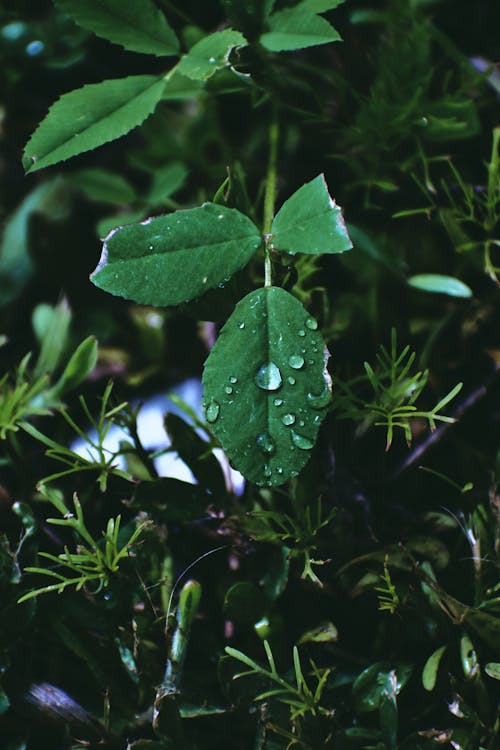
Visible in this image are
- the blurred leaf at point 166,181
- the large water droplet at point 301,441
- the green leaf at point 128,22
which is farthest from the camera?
the blurred leaf at point 166,181

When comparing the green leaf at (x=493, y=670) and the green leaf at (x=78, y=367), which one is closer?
the green leaf at (x=493, y=670)

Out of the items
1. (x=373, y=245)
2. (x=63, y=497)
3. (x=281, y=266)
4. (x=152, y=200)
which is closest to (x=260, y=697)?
(x=63, y=497)

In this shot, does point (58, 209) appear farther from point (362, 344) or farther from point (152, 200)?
point (362, 344)

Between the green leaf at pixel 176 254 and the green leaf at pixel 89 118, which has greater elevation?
the green leaf at pixel 89 118

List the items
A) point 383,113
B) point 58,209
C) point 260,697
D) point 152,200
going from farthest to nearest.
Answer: point 58,209 → point 152,200 → point 383,113 → point 260,697

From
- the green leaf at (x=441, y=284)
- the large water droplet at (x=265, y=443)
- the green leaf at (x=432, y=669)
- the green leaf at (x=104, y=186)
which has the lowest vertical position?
the green leaf at (x=432, y=669)

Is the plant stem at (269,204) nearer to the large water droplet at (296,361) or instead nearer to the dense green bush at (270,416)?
the dense green bush at (270,416)

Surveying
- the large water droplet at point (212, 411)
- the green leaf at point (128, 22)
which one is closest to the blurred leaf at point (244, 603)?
the large water droplet at point (212, 411)

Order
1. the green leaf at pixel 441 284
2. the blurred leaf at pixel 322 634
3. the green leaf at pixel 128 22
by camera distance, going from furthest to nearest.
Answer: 1. the green leaf at pixel 441 284
2. the green leaf at pixel 128 22
3. the blurred leaf at pixel 322 634
